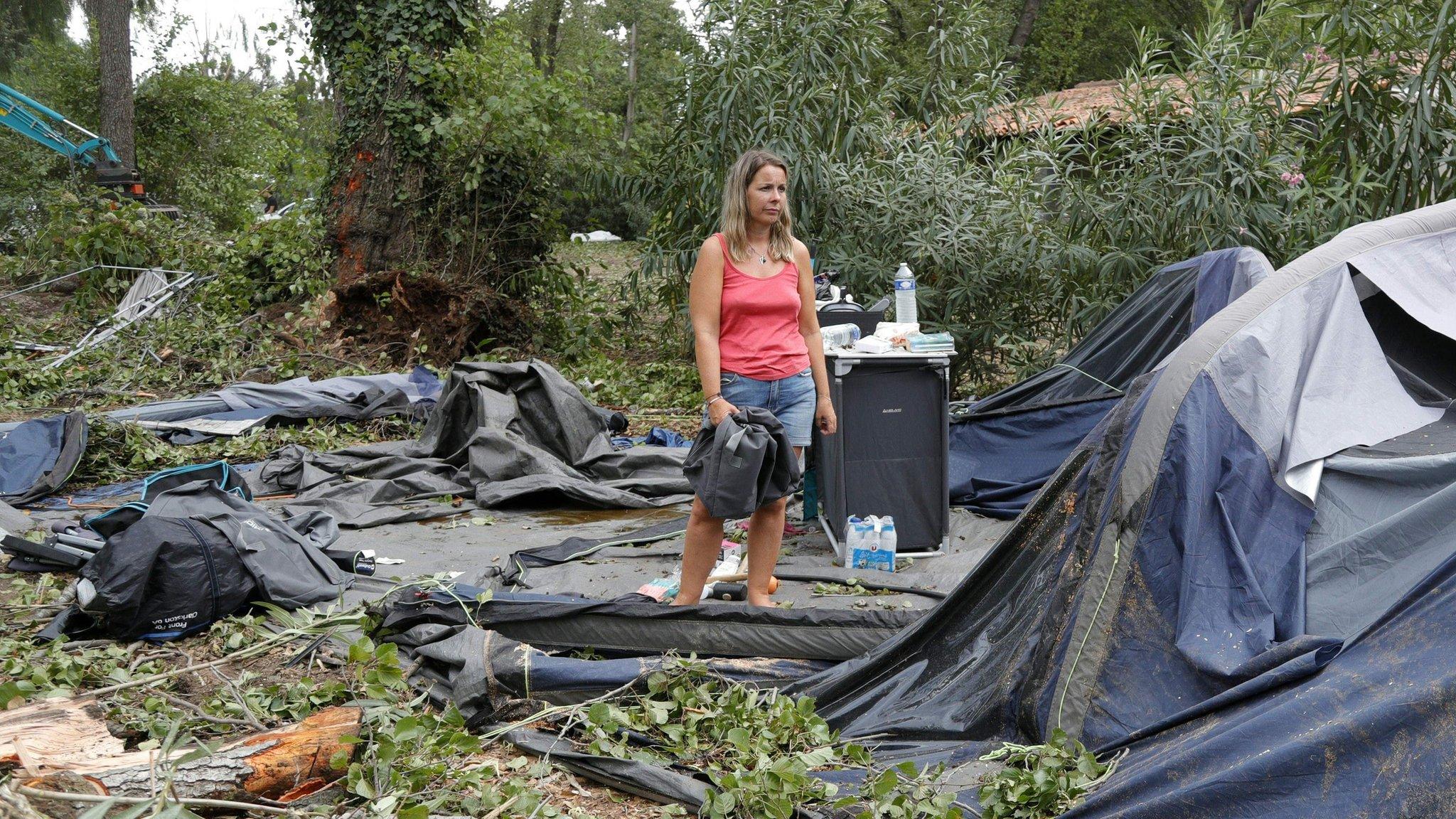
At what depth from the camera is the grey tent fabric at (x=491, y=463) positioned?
5.96 metres

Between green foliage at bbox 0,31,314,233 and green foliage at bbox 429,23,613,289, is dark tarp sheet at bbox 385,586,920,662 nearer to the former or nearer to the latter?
green foliage at bbox 429,23,613,289

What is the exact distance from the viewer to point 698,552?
388cm

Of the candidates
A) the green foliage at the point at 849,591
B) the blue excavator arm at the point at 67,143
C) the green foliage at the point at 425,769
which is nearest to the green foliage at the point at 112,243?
the blue excavator arm at the point at 67,143

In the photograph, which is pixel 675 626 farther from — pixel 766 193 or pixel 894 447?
pixel 894 447

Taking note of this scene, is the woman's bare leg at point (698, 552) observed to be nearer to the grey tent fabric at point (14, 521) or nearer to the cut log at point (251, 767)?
the cut log at point (251, 767)

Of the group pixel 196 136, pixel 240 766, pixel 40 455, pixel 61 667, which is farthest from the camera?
pixel 196 136

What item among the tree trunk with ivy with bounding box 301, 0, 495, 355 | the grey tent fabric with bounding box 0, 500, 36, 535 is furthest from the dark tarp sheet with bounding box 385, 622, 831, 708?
the tree trunk with ivy with bounding box 301, 0, 495, 355

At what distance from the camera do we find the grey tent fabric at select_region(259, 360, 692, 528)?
5.96 meters

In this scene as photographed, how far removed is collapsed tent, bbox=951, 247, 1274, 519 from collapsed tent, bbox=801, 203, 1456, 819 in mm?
2228

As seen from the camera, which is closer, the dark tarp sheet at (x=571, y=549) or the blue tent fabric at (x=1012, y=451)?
the dark tarp sheet at (x=571, y=549)

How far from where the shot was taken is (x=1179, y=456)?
2848 millimetres

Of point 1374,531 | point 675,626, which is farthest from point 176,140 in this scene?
point 1374,531

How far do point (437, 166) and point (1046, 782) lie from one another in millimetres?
9214

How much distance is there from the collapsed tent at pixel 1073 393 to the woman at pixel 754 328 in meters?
1.80
